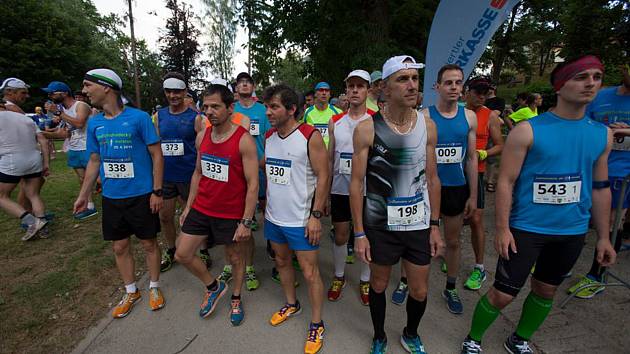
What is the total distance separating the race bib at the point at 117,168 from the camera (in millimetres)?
3021

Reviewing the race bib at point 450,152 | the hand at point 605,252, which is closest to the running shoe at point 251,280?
the race bib at point 450,152

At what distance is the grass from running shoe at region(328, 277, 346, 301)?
7.69 ft

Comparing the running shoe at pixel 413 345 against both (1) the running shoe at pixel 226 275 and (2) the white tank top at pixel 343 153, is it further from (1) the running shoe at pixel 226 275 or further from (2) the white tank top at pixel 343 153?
(1) the running shoe at pixel 226 275

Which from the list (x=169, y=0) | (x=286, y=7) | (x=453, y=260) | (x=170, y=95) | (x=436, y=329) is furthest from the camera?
(x=169, y=0)

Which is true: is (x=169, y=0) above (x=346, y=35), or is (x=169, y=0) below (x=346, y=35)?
above

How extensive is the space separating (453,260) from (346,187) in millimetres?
1340

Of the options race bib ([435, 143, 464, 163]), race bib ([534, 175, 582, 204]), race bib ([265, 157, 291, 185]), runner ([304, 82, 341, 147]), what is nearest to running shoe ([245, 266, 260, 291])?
race bib ([265, 157, 291, 185])

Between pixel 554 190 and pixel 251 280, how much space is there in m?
3.02

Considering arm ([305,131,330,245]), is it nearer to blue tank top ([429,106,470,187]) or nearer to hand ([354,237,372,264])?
hand ([354,237,372,264])

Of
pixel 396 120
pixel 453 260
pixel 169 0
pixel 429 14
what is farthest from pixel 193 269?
pixel 169 0

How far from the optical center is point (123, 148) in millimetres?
3006

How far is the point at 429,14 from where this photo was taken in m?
11.7

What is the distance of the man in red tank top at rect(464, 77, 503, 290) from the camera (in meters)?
3.40

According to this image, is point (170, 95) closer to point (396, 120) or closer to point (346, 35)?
point (396, 120)
